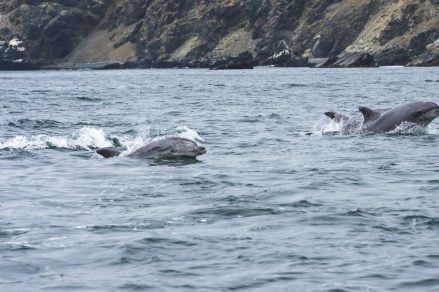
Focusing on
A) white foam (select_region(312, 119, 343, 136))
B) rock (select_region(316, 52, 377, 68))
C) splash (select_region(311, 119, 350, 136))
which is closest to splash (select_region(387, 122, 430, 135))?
splash (select_region(311, 119, 350, 136))

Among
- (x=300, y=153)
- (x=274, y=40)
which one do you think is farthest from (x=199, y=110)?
(x=274, y=40)

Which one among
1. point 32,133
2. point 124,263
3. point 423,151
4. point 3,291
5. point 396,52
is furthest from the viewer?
point 396,52

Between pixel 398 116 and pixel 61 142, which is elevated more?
pixel 398 116

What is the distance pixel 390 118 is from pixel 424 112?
1.17 meters

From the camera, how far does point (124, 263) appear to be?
11484mm

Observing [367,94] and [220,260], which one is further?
[367,94]

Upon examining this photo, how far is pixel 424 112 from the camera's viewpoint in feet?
79.9

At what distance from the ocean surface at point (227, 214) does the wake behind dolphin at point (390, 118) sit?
16.4 inches

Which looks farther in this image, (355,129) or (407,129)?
(355,129)

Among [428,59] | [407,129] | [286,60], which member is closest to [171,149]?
[407,129]

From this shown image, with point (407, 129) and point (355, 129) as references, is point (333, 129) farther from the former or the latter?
point (407, 129)

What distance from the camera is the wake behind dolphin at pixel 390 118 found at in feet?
80.1

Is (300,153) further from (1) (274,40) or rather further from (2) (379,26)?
(1) (274,40)

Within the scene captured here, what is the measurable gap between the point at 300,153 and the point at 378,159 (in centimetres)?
246
